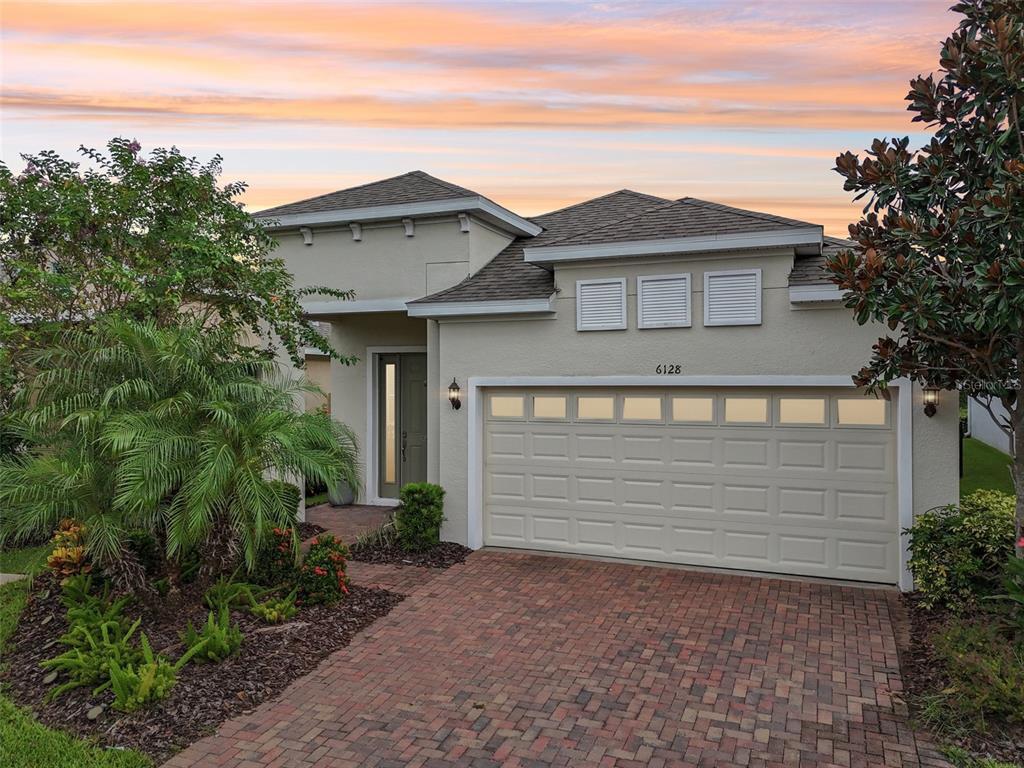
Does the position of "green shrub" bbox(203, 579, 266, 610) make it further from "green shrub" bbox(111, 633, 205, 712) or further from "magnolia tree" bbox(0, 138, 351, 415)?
"magnolia tree" bbox(0, 138, 351, 415)

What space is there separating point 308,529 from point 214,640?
5355mm

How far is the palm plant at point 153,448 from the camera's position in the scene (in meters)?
6.09

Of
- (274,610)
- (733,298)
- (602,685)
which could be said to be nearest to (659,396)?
(733,298)

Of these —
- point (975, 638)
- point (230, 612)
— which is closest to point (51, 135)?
point (230, 612)

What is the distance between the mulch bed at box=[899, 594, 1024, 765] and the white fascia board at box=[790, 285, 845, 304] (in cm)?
358

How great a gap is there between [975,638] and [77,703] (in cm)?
736

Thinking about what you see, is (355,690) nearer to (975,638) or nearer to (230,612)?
(230,612)

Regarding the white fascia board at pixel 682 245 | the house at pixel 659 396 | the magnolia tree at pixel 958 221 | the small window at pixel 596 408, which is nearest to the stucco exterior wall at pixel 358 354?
the house at pixel 659 396

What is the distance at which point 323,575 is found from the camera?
24.5 ft

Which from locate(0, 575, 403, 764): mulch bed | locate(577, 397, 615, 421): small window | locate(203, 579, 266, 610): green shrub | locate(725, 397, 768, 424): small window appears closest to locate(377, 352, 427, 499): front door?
locate(577, 397, 615, 421): small window

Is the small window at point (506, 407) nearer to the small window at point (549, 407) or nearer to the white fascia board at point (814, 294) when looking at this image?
the small window at point (549, 407)

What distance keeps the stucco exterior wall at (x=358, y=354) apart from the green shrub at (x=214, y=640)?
6858mm

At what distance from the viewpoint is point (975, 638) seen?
5.69m

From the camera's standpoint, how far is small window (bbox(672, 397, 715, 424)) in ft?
29.3
